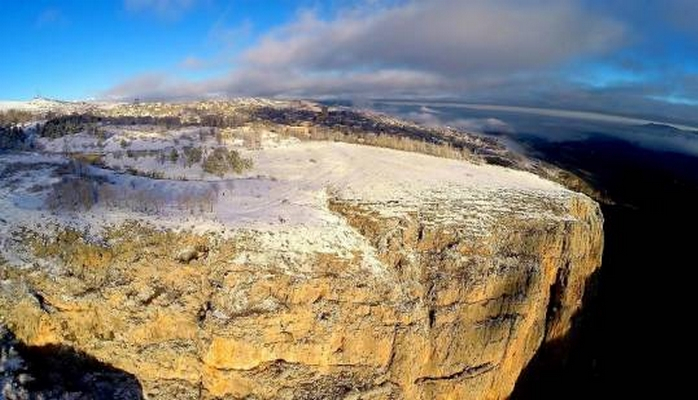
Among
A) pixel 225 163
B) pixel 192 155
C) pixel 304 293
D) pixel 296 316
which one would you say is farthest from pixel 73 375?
pixel 192 155

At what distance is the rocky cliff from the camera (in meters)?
29.4

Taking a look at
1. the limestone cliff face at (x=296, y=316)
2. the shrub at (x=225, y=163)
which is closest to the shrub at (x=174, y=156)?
the shrub at (x=225, y=163)

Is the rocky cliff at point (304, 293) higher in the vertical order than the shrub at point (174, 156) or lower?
lower

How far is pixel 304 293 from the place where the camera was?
31656 millimetres

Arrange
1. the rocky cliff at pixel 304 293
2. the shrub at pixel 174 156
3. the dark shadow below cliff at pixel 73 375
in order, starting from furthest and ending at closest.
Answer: the shrub at pixel 174 156 → the rocky cliff at pixel 304 293 → the dark shadow below cliff at pixel 73 375

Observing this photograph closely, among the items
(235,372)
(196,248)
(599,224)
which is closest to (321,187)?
(196,248)

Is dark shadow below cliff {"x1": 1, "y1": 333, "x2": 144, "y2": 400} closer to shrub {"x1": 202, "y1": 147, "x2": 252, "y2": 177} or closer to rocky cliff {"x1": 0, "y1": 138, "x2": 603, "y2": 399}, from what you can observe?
rocky cliff {"x1": 0, "y1": 138, "x2": 603, "y2": 399}

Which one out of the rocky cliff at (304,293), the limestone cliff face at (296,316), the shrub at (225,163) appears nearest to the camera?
the limestone cliff face at (296,316)

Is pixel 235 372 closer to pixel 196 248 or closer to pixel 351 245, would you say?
pixel 196 248

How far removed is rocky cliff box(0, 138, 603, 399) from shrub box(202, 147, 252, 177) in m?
7.97

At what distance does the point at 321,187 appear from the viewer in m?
46.9

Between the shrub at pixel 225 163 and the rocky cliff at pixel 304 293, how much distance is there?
7973 mm

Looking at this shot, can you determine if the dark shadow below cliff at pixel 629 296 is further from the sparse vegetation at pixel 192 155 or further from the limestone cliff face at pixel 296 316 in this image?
the sparse vegetation at pixel 192 155

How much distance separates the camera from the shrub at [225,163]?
5141 centimetres
